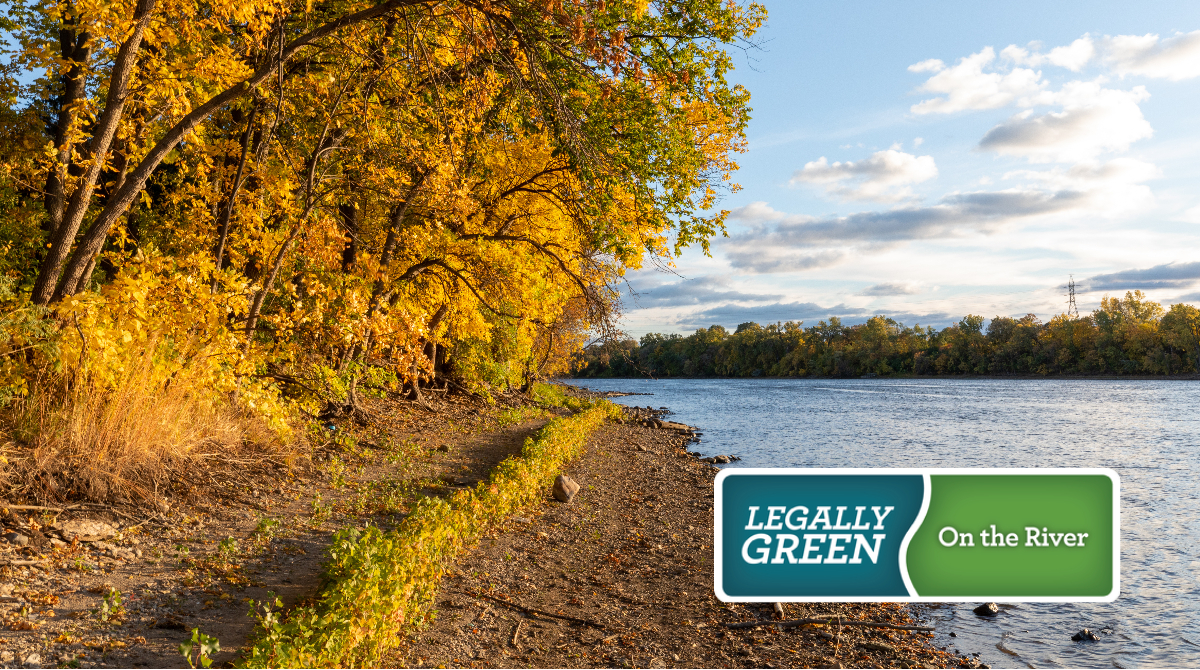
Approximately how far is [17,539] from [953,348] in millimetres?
120502

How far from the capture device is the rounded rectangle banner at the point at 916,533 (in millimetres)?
5586

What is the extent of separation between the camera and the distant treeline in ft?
283

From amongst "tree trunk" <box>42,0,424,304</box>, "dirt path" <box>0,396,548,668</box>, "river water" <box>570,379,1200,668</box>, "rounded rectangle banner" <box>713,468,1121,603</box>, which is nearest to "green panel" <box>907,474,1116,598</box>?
"rounded rectangle banner" <box>713,468,1121,603</box>

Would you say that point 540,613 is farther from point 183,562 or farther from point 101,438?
point 101,438

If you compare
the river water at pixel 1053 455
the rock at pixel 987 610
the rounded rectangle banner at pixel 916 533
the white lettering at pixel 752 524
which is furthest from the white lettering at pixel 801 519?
the rock at pixel 987 610

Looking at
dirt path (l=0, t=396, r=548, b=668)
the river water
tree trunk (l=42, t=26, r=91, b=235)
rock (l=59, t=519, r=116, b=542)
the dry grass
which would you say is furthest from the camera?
tree trunk (l=42, t=26, r=91, b=235)

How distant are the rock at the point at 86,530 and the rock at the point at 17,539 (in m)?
0.30

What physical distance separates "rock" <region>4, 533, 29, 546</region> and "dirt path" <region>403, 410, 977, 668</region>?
11.0 ft

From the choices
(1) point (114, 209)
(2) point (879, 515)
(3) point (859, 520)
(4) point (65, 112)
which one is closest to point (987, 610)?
(2) point (879, 515)

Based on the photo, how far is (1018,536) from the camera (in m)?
5.72

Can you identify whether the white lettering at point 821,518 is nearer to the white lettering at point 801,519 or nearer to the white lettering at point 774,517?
the white lettering at point 801,519

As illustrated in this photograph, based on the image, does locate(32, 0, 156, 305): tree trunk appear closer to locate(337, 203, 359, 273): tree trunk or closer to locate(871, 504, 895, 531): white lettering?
locate(337, 203, 359, 273): tree trunk

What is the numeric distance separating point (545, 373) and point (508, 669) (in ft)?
107

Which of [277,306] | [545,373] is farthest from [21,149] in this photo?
[545,373]
